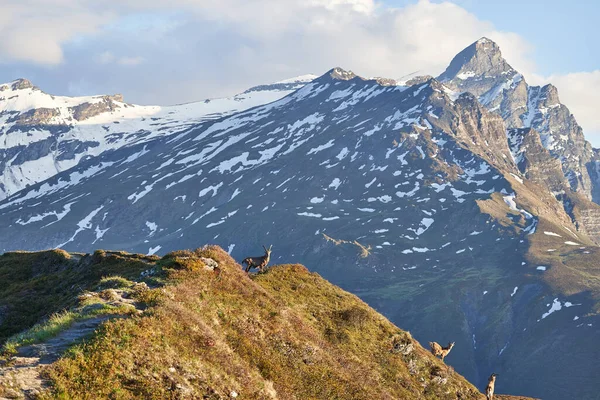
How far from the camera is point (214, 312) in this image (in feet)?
92.2

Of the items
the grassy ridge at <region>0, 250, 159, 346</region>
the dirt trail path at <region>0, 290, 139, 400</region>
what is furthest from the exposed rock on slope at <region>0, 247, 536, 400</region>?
the grassy ridge at <region>0, 250, 159, 346</region>

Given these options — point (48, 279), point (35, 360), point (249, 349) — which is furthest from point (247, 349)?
point (48, 279)

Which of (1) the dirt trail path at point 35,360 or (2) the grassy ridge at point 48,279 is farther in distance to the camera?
(2) the grassy ridge at point 48,279

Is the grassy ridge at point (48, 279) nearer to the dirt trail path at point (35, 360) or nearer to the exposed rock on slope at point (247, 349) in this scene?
the dirt trail path at point (35, 360)

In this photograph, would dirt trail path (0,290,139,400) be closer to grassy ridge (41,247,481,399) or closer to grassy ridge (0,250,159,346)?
grassy ridge (41,247,481,399)

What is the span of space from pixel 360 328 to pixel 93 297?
58.7ft

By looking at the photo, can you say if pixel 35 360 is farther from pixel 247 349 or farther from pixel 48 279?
pixel 48 279

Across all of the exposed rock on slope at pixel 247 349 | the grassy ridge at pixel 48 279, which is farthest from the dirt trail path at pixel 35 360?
the grassy ridge at pixel 48 279

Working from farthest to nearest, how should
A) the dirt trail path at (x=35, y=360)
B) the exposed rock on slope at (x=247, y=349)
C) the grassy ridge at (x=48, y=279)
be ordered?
1. the grassy ridge at (x=48, y=279)
2. the exposed rock on slope at (x=247, y=349)
3. the dirt trail path at (x=35, y=360)

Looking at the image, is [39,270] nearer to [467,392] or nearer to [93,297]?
[93,297]

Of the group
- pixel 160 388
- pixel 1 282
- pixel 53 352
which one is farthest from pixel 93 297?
pixel 1 282

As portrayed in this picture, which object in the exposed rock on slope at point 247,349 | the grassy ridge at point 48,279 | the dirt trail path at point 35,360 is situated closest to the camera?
the dirt trail path at point 35,360

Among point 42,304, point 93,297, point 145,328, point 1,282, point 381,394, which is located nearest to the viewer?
point 145,328

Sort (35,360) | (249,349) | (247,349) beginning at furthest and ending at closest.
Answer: (249,349)
(247,349)
(35,360)
